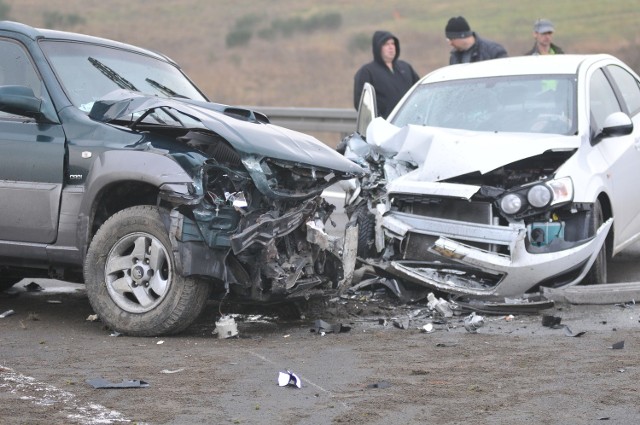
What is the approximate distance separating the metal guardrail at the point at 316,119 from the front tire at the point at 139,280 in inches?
399

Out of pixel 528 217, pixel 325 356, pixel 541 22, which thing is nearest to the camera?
pixel 325 356

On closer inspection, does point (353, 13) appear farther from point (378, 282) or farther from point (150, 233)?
point (150, 233)

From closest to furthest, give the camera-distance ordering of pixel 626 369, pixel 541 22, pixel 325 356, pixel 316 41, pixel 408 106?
1. pixel 626 369
2. pixel 325 356
3. pixel 408 106
4. pixel 541 22
5. pixel 316 41

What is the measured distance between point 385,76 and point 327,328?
6.01 meters

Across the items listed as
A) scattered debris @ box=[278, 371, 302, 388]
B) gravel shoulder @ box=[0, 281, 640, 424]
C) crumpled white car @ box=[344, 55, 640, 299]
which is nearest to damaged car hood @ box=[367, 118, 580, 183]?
crumpled white car @ box=[344, 55, 640, 299]

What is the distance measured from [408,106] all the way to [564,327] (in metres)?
3.38

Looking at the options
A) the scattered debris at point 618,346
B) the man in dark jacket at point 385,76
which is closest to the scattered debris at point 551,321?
the scattered debris at point 618,346

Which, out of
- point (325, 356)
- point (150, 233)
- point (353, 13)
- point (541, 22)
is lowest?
point (325, 356)

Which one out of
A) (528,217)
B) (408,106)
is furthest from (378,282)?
(408,106)

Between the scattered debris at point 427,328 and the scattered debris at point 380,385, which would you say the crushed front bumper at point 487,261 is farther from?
the scattered debris at point 380,385

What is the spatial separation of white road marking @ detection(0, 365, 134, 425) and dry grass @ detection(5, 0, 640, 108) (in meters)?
16.2

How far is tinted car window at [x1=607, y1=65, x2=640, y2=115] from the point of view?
33.7ft

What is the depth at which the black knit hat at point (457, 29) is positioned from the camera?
1260 centimetres

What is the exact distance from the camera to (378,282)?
347 inches
